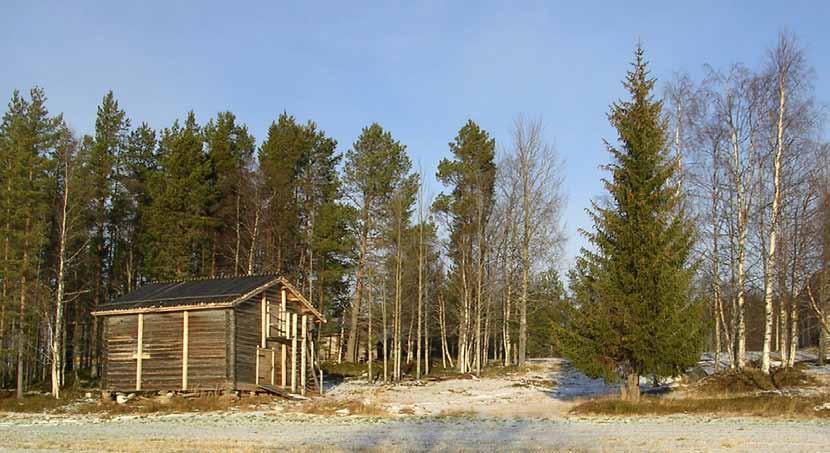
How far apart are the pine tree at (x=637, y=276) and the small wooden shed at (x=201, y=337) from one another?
13.7 meters

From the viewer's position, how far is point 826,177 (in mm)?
37625

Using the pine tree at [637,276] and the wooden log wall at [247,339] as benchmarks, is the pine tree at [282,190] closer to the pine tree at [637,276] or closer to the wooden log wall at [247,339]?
the wooden log wall at [247,339]

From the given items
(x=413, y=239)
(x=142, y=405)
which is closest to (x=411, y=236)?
(x=413, y=239)

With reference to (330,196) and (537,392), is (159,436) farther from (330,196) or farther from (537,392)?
(330,196)

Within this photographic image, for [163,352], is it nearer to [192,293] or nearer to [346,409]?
[192,293]

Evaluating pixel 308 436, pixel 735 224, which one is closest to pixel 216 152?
pixel 735 224

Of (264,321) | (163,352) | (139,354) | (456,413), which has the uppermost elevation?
(264,321)

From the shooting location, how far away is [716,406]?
83.8 feet

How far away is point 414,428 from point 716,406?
33.0 feet

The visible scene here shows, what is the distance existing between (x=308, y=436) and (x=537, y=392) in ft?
63.2

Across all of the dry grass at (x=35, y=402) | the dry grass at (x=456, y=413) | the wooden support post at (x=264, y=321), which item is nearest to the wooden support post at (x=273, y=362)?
the wooden support post at (x=264, y=321)

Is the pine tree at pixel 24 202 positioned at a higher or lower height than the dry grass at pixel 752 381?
higher

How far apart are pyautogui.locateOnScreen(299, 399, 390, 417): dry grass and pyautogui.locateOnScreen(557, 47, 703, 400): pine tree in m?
6.88

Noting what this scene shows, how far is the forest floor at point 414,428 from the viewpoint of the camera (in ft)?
56.6
